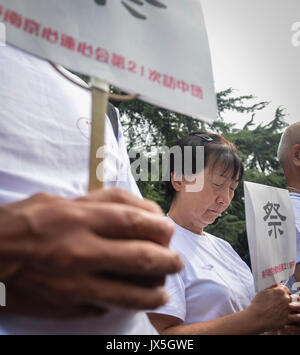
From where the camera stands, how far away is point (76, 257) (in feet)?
1.03

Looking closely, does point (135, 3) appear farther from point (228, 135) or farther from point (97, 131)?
point (228, 135)

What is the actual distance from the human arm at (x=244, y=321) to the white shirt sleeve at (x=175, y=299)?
0.02 metres

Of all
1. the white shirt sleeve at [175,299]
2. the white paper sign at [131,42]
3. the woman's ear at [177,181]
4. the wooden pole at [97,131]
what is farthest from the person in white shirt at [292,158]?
the wooden pole at [97,131]

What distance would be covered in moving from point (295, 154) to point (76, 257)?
199 cm

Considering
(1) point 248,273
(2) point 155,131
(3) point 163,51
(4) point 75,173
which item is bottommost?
(1) point 248,273

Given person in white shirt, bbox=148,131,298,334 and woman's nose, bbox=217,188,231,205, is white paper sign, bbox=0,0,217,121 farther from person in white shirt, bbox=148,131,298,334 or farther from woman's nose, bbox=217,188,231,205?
woman's nose, bbox=217,188,231,205

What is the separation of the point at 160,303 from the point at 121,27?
428 mm

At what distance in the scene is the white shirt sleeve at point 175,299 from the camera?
999 millimetres

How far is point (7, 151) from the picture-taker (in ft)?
1.78

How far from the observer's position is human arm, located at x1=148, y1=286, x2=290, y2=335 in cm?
99

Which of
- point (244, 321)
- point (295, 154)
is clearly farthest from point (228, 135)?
point (244, 321)

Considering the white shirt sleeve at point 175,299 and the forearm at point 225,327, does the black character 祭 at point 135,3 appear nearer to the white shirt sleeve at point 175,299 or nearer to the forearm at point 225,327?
the white shirt sleeve at point 175,299

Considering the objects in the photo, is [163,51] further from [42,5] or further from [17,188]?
[17,188]
